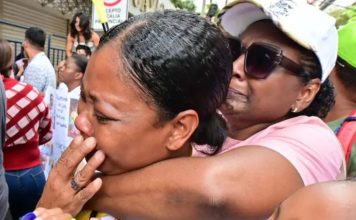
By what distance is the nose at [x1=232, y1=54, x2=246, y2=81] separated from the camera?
1436 mm

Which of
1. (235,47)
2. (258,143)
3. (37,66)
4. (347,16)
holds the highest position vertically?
(235,47)

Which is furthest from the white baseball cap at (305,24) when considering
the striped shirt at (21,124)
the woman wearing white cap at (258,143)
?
the striped shirt at (21,124)

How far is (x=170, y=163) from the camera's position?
1.07m

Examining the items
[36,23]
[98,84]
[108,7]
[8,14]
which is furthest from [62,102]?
[36,23]

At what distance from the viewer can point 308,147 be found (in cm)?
112

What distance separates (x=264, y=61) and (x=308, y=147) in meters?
0.37

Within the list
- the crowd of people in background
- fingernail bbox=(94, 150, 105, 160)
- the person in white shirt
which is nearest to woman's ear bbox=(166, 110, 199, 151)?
the crowd of people in background

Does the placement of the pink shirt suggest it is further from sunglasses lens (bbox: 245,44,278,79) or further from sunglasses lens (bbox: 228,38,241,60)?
sunglasses lens (bbox: 228,38,241,60)

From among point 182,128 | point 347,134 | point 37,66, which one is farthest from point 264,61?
point 37,66

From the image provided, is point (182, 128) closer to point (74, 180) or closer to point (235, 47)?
point (74, 180)

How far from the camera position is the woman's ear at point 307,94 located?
4.70ft

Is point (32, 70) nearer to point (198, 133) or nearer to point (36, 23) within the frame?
point (198, 133)

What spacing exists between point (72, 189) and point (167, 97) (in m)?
0.35

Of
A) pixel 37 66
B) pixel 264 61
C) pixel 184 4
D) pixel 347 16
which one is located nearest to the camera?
pixel 264 61
